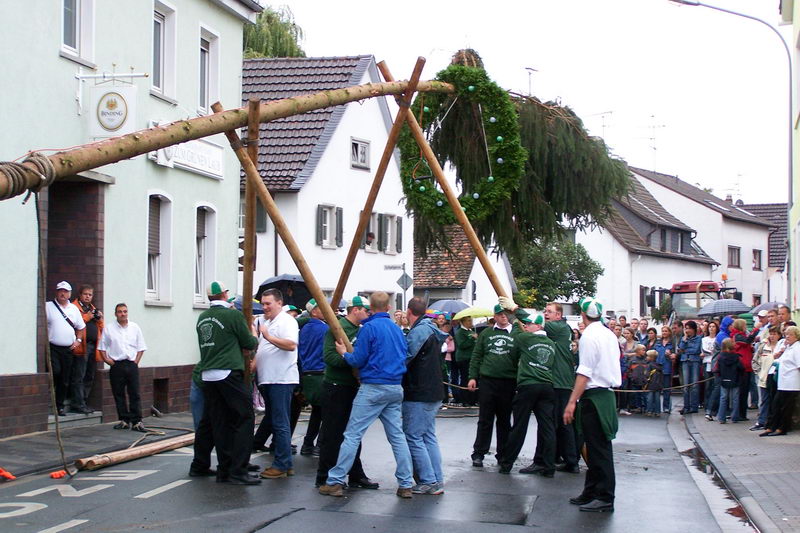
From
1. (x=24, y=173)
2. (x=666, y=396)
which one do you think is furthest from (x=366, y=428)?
(x=666, y=396)

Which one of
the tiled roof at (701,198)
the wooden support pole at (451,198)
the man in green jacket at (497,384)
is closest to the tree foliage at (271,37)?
the tiled roof at (701,198)

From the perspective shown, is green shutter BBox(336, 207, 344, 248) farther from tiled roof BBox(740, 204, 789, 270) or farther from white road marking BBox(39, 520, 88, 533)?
tiled roof BBox(740, 204, 789, 270)

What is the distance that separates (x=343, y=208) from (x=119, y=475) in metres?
24.3

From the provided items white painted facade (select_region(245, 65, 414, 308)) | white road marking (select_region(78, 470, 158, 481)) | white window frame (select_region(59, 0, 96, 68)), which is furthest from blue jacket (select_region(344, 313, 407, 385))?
white painted facade (select_region(245, 65, 414, 308))

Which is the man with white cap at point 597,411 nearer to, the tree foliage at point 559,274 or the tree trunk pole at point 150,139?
the tree trunk pole at point 150,139

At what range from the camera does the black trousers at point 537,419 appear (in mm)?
12289

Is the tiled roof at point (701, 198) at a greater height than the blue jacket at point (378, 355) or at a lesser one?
greater

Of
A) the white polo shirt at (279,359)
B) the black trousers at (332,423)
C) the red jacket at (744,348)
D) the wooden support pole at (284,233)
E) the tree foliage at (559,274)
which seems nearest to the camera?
the wooden support pole at (284,233)

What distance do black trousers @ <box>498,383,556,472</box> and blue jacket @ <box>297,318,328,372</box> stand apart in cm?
236

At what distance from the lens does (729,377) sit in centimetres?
1983

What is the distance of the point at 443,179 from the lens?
1371cm

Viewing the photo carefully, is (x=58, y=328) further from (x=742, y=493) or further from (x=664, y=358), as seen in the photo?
(x=664, y=358)

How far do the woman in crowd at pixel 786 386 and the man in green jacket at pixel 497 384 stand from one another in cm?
560

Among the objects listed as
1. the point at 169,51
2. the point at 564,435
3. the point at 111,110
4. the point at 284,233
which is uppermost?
the point at 169,51
